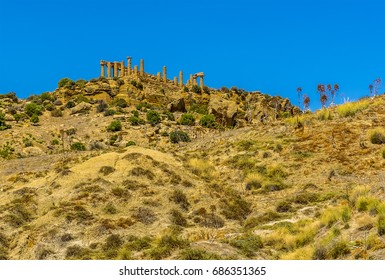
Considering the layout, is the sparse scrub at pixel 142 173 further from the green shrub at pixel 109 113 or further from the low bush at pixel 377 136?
the green shrub at pixel 109 113

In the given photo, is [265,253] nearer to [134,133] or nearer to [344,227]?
[344,227]

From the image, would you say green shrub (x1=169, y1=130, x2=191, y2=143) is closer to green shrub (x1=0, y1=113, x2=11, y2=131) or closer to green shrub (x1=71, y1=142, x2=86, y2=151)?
green shrub (x1=71, y1=142, x2=86, y2=151)

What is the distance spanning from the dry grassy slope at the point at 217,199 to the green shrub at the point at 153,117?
2131cm

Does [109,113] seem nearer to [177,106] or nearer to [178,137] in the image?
[177,106]

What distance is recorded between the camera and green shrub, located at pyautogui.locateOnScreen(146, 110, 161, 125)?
221ft

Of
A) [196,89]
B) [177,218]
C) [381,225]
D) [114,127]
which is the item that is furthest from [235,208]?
[196,89]

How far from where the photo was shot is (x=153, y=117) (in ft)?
222

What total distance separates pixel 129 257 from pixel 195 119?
5043 cm

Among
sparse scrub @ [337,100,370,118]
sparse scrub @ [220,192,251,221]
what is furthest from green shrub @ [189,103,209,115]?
sparse scrub @ [220,192,251,221]

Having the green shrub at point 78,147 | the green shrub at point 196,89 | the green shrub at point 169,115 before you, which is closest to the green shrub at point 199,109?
the green shrub at point 169,115

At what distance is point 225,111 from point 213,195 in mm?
40536

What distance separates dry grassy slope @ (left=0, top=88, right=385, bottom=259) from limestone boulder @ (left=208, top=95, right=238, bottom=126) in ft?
78.4

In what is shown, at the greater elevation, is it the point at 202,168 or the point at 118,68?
the point at 118,68

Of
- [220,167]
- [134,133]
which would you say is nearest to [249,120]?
[134,133]
